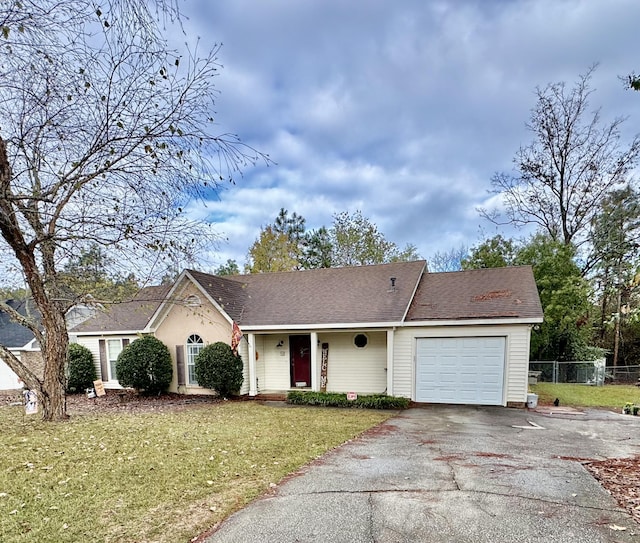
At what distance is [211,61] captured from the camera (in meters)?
4.92

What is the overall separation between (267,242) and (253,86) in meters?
24.4

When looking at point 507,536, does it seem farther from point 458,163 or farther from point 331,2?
point 458,163

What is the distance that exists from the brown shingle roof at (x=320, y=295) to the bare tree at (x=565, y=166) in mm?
11095

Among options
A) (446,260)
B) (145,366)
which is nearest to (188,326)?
(145,366)

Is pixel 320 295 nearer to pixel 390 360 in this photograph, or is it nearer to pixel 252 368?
pixel 252 368

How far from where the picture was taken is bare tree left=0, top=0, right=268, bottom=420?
4562mm

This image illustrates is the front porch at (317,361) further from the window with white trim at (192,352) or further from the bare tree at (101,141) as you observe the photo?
the bare tree at (101,141)

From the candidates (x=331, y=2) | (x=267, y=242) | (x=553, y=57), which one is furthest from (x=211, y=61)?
(x=267, y=242)

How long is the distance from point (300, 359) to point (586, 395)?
414 inches

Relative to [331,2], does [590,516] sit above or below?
below

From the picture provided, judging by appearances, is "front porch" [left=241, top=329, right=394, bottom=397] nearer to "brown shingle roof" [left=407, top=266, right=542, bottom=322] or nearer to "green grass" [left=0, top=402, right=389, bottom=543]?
"brown shingle roof" [left=407, top=266, right=542, bottom=322]

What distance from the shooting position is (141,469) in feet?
16.2

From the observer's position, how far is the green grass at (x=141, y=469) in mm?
3426

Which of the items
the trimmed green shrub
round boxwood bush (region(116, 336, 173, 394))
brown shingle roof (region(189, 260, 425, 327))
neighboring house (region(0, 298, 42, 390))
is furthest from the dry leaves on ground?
neighboring house (region(0, 298, 42, 390))
